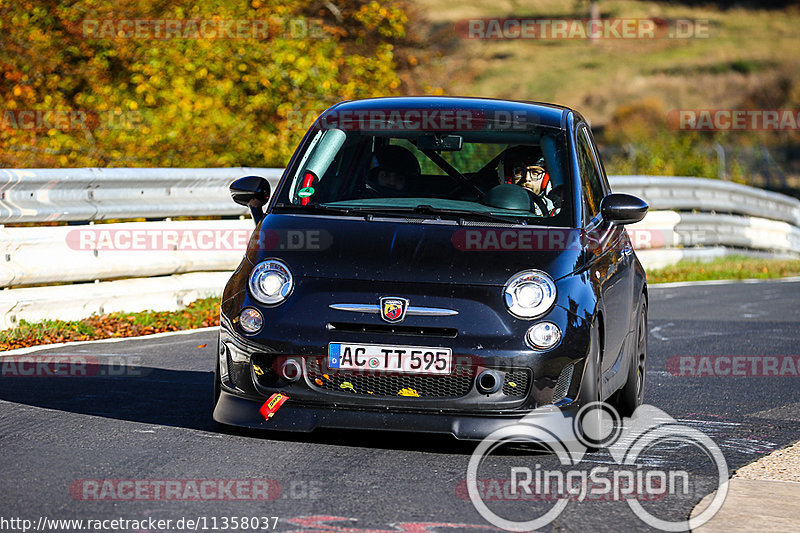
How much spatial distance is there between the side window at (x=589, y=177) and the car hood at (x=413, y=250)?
63 centimetres

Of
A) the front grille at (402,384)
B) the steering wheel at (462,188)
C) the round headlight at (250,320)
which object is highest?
Result: the steering wheel at (462,188)

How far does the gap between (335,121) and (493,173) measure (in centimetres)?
95

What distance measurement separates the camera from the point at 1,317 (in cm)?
934

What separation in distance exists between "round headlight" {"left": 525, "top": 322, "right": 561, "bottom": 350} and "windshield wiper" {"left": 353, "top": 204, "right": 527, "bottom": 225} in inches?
30.4

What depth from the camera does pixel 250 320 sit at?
6.05 metres

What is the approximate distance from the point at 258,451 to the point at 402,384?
0.73 meters

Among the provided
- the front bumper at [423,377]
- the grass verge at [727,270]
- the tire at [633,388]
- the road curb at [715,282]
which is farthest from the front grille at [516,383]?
the grass verge at [727,270]

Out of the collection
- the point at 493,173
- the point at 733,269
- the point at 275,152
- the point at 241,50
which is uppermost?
the point at 493,173

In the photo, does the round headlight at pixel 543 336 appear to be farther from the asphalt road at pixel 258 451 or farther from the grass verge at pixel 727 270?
the grass verge at pixel 727 270

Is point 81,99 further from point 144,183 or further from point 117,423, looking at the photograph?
point 117,423

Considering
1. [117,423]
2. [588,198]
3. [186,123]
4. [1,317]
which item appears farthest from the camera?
[186,123]

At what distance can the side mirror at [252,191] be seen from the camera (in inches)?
274

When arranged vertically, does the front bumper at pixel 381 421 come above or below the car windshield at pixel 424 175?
below

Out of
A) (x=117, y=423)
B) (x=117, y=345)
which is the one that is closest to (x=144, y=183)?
(x=117, y=345)
